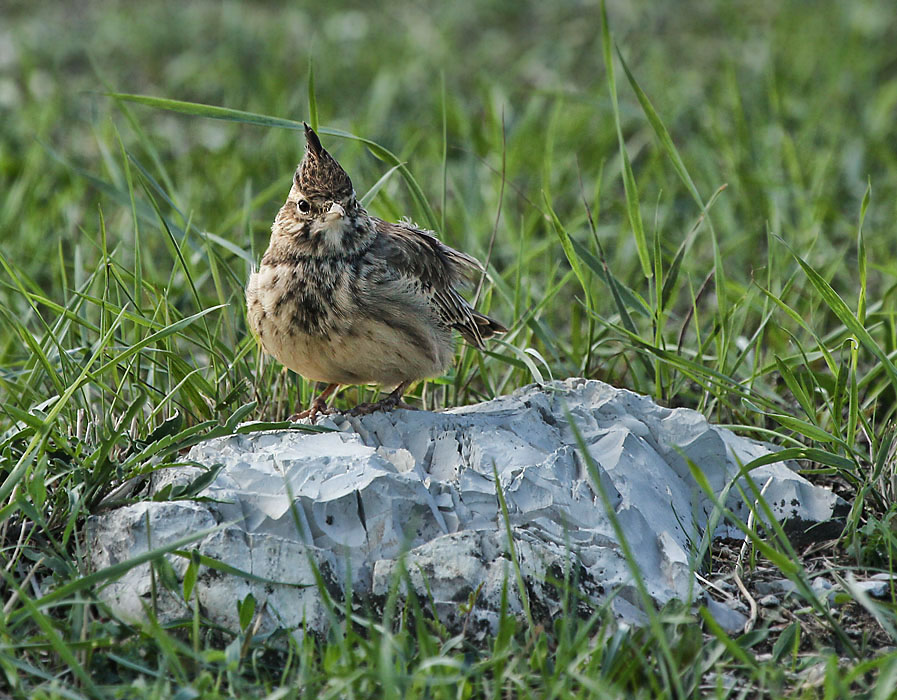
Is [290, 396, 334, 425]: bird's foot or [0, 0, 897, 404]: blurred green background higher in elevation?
[0, 0, 897, 404]: blurred green background

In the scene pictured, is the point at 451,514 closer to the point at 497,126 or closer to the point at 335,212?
the point at 335,212

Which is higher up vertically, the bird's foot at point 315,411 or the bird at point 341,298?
the bird at point 341,298

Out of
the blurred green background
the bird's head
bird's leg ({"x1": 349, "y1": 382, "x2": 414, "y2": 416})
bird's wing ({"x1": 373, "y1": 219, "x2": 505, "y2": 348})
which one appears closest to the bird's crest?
the bird's head

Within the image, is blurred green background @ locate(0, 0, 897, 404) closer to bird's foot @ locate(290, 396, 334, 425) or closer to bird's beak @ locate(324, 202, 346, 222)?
bird's beak @ locate(324, 202, 346, 222)

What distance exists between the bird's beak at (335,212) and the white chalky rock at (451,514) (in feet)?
2.44

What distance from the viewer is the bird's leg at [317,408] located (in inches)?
166

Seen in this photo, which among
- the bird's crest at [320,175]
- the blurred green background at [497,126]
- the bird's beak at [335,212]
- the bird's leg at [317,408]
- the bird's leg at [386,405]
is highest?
the bird's crest at [320,175]

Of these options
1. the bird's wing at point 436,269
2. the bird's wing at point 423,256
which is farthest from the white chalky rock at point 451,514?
the bird's wing at point 423,256

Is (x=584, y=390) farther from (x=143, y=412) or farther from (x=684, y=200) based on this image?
(x=684, y=200)

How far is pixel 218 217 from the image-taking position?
637cm

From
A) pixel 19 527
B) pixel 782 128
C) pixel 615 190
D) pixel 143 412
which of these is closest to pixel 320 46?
pixel 615 190

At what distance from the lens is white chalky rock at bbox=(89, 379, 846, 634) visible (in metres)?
3.19

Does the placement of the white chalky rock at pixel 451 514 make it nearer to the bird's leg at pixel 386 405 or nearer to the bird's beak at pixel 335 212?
the bird's leg at pixel 386 405

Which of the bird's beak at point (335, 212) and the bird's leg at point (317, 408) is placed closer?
the bird's beak at point (335, 212)
